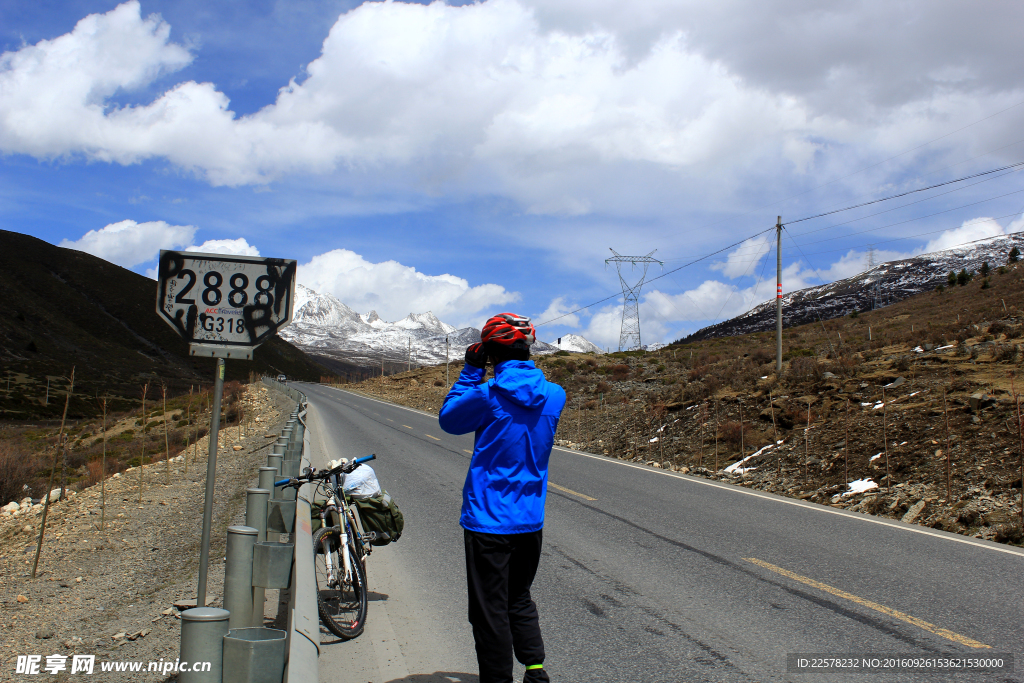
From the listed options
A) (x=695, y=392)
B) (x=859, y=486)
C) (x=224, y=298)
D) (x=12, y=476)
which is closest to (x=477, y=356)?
(x=224, y=298)

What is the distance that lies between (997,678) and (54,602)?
7207 millimetres

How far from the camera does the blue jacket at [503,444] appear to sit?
2.93m

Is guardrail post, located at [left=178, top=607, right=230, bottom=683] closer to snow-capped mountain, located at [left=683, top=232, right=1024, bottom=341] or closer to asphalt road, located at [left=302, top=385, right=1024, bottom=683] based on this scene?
asphalt road, located at [left=302, top=385, right=1024, bottom=683]

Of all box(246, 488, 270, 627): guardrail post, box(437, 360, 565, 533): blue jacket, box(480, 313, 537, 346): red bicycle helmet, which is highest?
box(480, 313, 537, 346): red bicycle helmet

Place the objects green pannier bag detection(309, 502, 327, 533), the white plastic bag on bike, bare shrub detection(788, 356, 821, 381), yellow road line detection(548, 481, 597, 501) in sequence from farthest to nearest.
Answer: bare shrub detection(788, 356, 821, 381) < yellow road line detection(548, 481, 597, 501) < the white plastic bag on bike < green pannier bag detection(309, 502, 327, 533)

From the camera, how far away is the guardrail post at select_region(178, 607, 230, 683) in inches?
92.2

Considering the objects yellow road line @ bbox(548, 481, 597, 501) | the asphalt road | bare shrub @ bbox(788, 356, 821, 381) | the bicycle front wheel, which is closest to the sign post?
the bicycle front wheel

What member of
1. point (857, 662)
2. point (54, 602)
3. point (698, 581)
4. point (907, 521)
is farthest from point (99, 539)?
point (907, 521)

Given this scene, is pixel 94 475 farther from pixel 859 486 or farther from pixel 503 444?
pixel 859 486

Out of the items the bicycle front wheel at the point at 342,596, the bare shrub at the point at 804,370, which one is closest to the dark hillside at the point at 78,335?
the bare shrub at the point at 804,370

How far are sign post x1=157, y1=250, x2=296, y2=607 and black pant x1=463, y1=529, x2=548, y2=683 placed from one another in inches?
74.3

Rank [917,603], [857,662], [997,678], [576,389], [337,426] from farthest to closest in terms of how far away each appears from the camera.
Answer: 1. [576,389]
2. [337,426]
3. [917,603]
4. [857,662]
5. [997,678]

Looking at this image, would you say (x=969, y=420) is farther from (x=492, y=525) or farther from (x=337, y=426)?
(x=337, y=426)

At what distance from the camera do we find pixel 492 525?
9.55 ft
